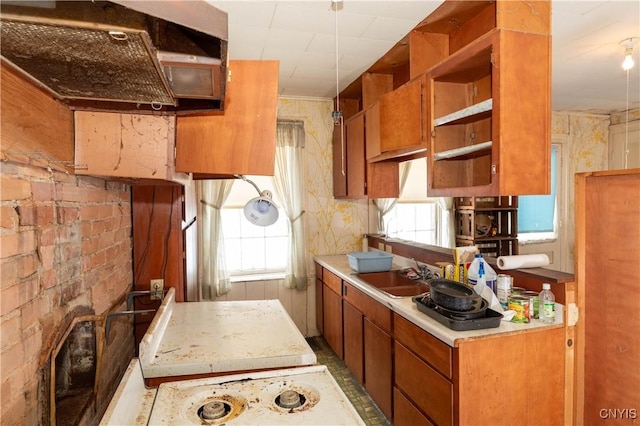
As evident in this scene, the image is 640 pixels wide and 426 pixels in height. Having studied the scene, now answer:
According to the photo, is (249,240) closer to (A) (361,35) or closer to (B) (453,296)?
(A) (361,35)

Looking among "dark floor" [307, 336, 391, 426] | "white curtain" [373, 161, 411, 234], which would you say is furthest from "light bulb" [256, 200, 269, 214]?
"white curtain" [373, 161, 411, 234]

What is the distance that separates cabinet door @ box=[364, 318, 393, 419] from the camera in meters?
2.35

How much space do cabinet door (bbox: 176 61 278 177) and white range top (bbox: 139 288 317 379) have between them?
73 cm

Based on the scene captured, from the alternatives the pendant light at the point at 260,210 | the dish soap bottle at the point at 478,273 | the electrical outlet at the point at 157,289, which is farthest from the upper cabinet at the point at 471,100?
the electrical outlet at the point at 157,289

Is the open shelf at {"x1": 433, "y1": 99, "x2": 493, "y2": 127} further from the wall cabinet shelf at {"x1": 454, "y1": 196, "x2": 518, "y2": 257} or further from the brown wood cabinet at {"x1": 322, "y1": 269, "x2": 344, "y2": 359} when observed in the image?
the wall cabinet shelf at {"x1": 454, "y1": 196, "x2": 518, "y2": 257}

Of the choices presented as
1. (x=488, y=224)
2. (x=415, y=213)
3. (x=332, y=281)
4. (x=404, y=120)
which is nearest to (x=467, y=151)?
(x=404, y=120)

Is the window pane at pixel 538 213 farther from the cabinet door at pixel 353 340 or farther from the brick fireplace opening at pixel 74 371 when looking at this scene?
the brick fireplace opening at pixel 74 371

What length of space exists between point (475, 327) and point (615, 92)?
3.55 m

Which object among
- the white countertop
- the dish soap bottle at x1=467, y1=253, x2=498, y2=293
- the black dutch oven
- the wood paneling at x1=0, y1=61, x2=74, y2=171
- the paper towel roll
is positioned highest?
the wood paneling at x1=0, y1=61, x2=74, y2=171

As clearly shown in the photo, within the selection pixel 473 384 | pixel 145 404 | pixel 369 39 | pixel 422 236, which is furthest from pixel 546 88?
pixel 422 236

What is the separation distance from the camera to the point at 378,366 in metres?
2.50

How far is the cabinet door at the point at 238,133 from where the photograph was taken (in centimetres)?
146

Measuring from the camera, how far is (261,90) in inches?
57.3

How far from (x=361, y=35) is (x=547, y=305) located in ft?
6.45
